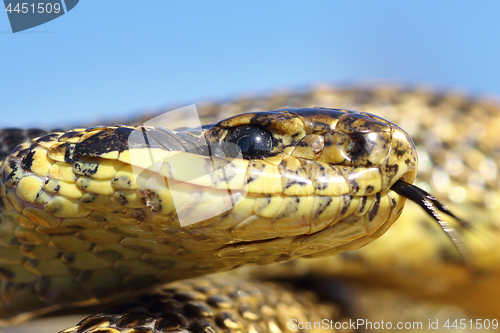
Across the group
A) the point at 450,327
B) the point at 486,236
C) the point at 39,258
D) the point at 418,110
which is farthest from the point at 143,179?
the point at 450,327

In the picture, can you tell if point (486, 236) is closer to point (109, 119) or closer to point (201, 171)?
point (201, 171)
